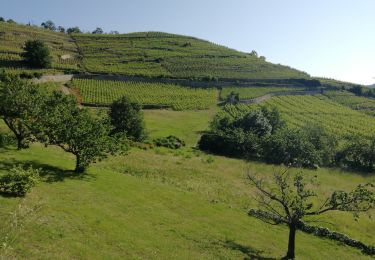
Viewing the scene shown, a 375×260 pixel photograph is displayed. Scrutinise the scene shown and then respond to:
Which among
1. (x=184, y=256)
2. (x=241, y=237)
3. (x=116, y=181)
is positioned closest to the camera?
(x=184, y=256)

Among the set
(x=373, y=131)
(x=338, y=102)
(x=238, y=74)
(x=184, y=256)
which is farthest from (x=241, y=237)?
(x=238, y=74)

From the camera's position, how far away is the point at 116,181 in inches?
1494

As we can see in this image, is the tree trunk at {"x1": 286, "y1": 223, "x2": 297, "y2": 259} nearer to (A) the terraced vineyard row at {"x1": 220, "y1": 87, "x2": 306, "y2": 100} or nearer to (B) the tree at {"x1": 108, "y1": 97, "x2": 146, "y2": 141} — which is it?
(B) the tree at {"x1": 108, "y1": 97, "x2": 146, "y2": 141}

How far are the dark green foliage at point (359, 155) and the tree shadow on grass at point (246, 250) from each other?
5119cm

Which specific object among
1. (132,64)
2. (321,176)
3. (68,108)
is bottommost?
(321,176)

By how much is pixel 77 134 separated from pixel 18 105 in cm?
794

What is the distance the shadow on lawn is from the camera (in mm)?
33375

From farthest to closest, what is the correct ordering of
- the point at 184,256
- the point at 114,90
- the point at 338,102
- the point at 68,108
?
the point at 338,102 < the point at 114,90 < the point at 68,108 < the point at 184,256

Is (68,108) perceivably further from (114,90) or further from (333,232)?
(114,90)

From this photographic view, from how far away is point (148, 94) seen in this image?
111 m

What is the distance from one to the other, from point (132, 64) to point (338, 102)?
76.7m

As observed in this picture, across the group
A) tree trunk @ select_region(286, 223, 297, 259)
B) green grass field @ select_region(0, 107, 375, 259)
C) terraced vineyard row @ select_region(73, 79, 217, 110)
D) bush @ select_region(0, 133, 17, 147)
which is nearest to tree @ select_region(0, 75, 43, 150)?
bush @ select_region(0, 133, 17, 147)

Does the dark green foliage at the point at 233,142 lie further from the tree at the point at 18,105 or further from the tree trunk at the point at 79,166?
the tree trunk at the point at 79,166

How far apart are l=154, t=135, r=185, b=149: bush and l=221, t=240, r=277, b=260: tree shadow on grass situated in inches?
1599
